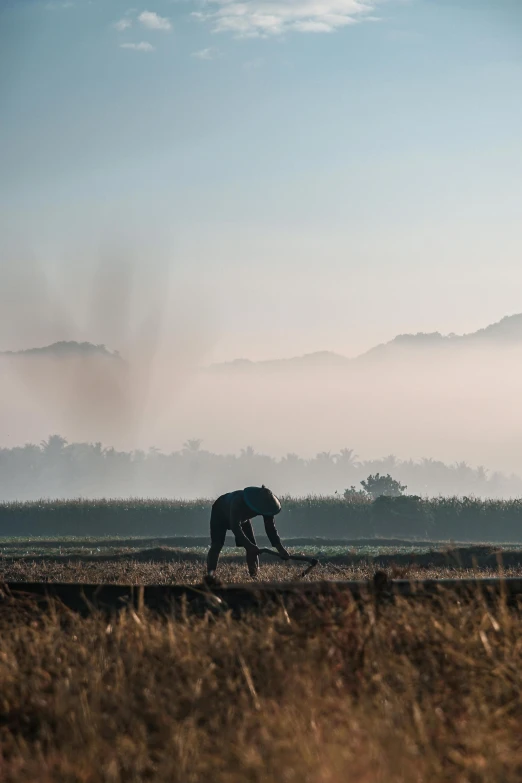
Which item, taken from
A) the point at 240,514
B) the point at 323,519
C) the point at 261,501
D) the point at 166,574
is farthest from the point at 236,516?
the point at 323,519

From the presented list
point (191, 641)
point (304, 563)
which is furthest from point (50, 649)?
point (304, 563)

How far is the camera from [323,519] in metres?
59.2

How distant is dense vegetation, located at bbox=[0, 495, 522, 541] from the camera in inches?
2265

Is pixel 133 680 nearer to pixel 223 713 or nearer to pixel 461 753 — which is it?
pixel 223 713

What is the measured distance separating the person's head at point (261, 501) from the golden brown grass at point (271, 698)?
9429mm

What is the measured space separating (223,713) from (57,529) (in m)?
57.3

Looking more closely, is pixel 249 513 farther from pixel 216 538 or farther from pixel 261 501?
pixel 216 538

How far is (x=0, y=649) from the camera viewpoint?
26.8 ft

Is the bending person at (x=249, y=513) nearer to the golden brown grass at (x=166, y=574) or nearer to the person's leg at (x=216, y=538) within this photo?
the person's leg at (x=216, y=538)

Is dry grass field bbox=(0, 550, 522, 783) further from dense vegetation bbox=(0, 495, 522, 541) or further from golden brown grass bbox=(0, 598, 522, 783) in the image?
dense vegetation bbox=(0, 495, 522, 541)

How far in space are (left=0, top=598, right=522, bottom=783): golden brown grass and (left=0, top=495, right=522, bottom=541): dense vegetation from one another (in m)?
48.0

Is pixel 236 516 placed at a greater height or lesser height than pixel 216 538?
greater

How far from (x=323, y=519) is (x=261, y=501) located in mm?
41333

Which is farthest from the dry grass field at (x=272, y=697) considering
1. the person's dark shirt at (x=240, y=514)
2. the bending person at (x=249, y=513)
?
the person's dark shirt at (x=240, y=514)
